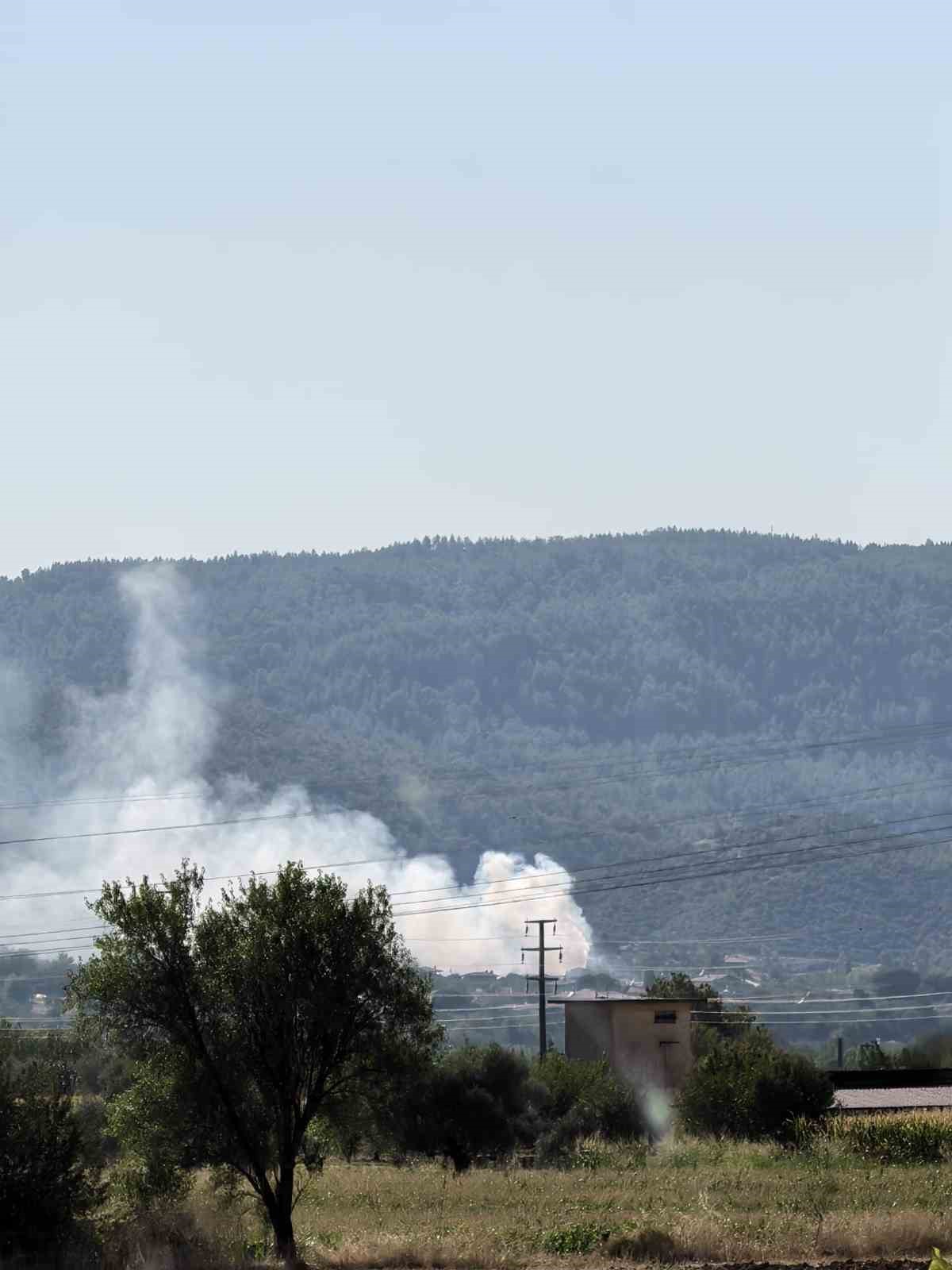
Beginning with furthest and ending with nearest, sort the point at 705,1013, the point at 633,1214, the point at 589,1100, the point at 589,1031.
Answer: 1. the point at 705,1013
2. the point at 589,1031
3. the point at 589,1100
4. the point at 633,1214

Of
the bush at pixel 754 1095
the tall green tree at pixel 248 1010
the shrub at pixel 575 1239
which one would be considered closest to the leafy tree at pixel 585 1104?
the bush at pixel 754 1095

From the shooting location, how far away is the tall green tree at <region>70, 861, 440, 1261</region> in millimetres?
43250

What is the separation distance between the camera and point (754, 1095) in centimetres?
7350

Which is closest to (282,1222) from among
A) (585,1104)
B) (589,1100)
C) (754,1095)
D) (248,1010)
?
(248,1010)

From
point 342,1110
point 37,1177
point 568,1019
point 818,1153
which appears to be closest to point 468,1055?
point 818,1153

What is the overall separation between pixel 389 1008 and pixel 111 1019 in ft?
18.1

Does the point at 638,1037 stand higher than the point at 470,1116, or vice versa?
the point at 638,1037

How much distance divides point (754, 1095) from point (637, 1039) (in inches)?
1189

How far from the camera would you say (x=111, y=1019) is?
43594mm

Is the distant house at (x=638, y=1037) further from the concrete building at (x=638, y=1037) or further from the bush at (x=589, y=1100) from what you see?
the bush at (x=589, y=1100)

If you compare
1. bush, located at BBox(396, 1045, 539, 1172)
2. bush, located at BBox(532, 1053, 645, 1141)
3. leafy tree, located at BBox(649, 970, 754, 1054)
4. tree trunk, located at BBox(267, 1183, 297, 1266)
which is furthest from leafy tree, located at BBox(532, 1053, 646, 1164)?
tree trunk, located at BBox(267, 1183, 297, 1266)

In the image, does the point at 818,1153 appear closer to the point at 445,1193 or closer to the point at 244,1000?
the point at 445,1193

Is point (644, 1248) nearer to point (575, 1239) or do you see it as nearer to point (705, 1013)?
point (575, 1239)

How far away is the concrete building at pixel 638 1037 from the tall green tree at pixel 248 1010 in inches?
2260
